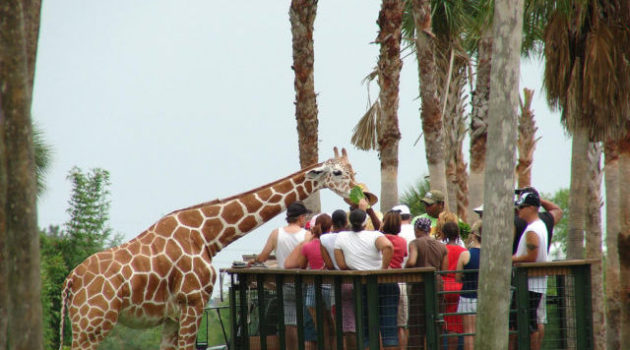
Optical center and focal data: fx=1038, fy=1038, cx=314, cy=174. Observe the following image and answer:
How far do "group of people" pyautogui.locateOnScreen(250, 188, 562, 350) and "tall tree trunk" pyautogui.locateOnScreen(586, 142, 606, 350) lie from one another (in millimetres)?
11656

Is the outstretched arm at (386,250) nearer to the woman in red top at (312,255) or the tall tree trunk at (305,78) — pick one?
the woman in red top at (312,255)

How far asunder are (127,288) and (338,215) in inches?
114

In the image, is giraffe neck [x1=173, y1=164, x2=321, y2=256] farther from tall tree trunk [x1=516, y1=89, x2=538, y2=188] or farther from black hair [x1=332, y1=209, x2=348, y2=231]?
tall tree trunk [x1=516, y1=89, x2=538, y2=188]

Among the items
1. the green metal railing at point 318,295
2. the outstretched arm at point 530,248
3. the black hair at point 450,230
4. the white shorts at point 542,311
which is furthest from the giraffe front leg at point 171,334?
the white shorts at point 542,311

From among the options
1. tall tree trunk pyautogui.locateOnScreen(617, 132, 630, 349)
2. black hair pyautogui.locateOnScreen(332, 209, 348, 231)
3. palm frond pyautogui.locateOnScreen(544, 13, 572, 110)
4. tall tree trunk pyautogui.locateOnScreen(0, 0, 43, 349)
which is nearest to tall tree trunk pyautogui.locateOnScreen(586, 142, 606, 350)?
tall tree trunk pyautogui.locateOnScreen(617, 132, 630, 349)

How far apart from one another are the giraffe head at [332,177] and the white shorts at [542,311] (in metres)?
3.46

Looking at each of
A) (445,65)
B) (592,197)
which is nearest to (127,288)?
(445,65)

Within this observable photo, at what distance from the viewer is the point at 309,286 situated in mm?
11422

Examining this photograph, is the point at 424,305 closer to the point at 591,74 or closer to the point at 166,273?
the point at 166,273

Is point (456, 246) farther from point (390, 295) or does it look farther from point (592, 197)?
point (592, 197)

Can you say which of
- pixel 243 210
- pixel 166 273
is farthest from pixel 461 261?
pixel 166 273

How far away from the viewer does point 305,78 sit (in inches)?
703

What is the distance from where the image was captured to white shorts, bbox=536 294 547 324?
434 inches

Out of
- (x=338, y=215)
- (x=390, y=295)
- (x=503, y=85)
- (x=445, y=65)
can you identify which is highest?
(x=445, y=65)
